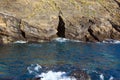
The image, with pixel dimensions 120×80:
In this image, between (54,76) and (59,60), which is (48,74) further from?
(59,60)

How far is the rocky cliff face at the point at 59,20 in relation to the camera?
50688 millimetres

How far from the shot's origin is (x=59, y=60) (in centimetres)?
4159

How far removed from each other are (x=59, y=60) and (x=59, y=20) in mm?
14214

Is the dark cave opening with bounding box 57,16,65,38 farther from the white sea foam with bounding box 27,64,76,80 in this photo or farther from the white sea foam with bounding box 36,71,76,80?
the white sea foam with bounding box 36,71,76,80

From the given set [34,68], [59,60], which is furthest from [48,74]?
[59,60]

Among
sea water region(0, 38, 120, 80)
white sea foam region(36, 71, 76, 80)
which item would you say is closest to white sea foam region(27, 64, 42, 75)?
sea water region(0, 38, 120, 80)

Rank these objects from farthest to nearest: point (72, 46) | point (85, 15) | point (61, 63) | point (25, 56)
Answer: point (85, 15) < point (72, 46) < point (25, 56) < point (61, 63)

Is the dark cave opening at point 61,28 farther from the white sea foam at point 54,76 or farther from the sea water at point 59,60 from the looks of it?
the white sea foam at point 54,76

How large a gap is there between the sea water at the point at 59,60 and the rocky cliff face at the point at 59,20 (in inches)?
67.7

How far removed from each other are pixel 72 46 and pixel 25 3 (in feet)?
35.3

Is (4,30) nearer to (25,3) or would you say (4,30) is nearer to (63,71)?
(25,3)

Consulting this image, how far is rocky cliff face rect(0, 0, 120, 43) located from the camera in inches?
1996

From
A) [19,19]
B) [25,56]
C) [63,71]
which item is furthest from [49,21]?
[63,71]

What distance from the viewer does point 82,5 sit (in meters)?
57.3
